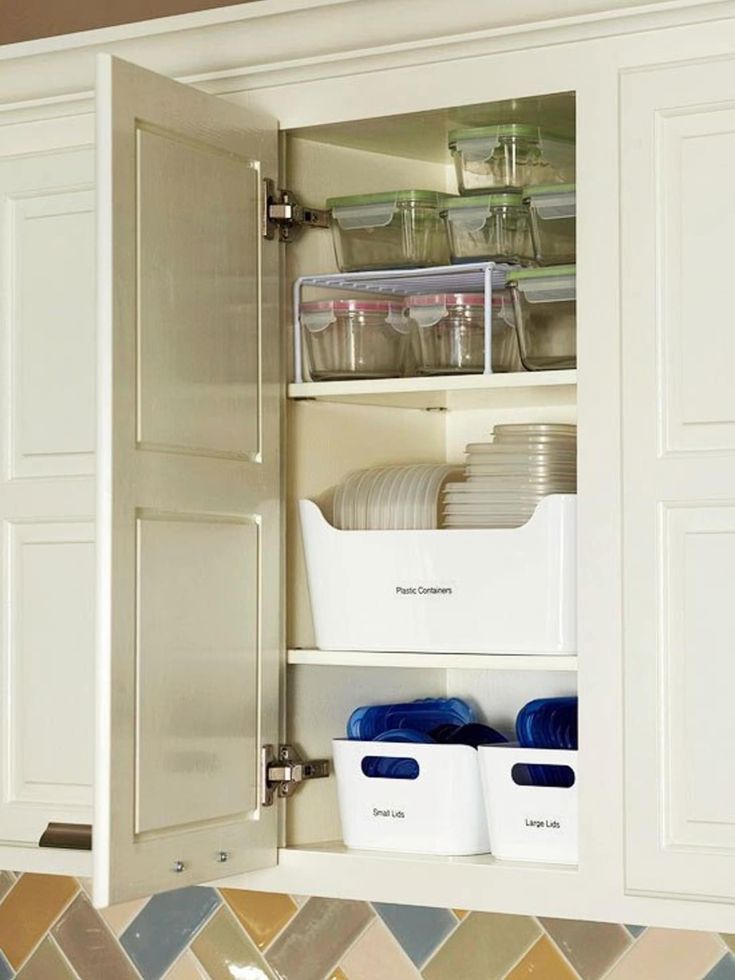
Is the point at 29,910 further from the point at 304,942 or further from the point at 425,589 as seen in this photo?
the point at 425,589

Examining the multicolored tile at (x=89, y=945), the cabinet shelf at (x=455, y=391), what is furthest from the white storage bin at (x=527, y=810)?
the multicolored tile at (x=89, y=945)

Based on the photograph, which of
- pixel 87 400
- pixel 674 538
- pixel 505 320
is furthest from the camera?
pixel 87 400

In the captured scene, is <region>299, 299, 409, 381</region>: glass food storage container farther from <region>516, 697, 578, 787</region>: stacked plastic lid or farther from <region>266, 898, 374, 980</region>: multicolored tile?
<region>266, 898, 374, 980</region>: multicolored tile

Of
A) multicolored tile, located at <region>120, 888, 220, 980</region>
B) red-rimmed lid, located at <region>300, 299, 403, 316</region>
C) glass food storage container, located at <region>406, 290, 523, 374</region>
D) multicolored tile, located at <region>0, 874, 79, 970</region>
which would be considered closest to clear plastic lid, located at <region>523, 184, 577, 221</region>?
glass food storage container, located at <region>406, 290, 523, 374</region>

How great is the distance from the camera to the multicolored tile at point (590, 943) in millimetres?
2146

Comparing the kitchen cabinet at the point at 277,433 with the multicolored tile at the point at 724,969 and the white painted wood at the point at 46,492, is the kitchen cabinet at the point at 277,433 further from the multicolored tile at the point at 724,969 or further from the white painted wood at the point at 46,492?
the multicolored tile at the point at 724,969

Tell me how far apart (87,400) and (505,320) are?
1.74 ft

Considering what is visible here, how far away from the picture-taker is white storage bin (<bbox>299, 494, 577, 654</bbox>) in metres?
1.77

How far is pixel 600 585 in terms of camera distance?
1699 millimetres

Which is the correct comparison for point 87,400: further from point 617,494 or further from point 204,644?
point 617,494

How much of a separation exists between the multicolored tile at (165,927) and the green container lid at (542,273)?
3.60ft

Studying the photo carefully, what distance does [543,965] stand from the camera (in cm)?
219

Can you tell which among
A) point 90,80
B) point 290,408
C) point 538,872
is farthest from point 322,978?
point 90,80

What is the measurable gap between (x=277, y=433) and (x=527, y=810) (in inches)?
20.5
